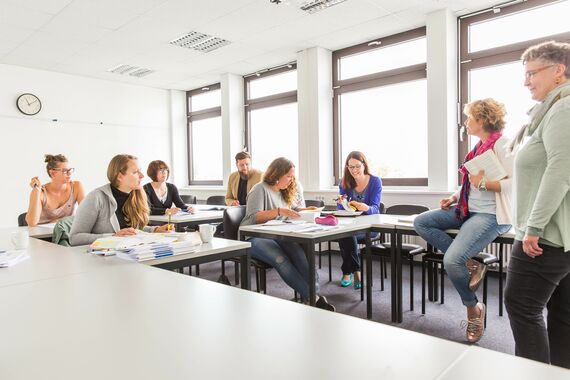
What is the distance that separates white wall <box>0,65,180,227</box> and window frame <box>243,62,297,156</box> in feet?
5.36

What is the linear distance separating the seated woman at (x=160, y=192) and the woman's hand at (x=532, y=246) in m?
3.00

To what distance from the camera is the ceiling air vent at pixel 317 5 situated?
397cm

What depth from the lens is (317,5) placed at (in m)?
4.04

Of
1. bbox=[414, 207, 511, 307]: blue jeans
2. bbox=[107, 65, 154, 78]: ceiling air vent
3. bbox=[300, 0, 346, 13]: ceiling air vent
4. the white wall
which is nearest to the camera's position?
bbox=[414, 207, 511, 307]: blue jeans

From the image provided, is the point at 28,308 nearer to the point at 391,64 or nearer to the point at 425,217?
the point at 425,217

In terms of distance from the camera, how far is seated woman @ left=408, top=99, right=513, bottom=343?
2.30 meters

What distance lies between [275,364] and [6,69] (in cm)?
659

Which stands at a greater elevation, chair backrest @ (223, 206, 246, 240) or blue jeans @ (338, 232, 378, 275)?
chair backrest @ (223, 206, 246, 240)

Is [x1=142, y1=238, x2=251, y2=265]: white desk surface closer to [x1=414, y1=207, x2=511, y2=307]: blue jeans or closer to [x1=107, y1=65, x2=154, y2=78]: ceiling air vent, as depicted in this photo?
[x1=414, y1=207, x2=511, y2=307]: blue jeans

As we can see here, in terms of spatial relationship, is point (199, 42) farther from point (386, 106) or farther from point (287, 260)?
point (287, 260)

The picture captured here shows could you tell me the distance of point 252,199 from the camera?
3.04 metres

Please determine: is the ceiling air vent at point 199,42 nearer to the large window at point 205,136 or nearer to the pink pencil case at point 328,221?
the large window at point 205,136

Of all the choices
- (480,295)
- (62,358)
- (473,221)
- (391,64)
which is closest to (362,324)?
(62,358)

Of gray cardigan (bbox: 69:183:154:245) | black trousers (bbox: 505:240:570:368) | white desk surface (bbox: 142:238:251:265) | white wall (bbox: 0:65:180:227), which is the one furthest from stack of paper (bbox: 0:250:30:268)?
white wall (bbox: 0:65:180:227)
